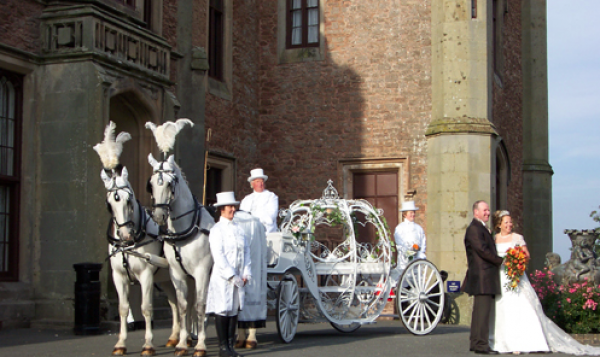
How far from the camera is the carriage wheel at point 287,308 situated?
10.3 meters

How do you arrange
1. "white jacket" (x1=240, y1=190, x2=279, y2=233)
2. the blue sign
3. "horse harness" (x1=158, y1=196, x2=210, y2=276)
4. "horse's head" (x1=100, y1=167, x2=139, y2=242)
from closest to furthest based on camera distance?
"horse's head" (x1=100, y1=167, x2=139, y2=242), "horse harness" (x1=158, y1=196, x2=210, y2=276), "white jacket" (x1=240, y1=190, x2=279, y2=233), the blue sign

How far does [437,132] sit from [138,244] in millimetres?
10785

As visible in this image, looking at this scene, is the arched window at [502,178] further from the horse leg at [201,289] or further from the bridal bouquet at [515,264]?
the horse leg at [201,289]

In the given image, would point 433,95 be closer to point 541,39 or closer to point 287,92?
point 287,92

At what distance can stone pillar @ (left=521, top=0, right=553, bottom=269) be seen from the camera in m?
24.3

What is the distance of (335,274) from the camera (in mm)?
11805

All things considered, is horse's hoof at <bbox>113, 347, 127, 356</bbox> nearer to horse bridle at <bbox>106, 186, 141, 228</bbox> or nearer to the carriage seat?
horse bridle at <bbox>106, 186, 141, 228</bbox>

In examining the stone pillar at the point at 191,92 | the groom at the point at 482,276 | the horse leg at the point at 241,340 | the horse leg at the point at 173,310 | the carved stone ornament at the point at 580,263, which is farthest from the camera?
the stone pillar at the point at 191,92

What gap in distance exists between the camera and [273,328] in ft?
45.0

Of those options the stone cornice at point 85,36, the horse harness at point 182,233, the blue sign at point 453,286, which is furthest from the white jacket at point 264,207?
the blue sign at point 453,286

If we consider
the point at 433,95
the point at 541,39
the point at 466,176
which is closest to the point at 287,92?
the point at 433,95

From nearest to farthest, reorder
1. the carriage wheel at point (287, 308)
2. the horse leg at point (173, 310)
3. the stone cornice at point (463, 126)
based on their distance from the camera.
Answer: the horse leg at point (173, 310), the carriage wheel at point (287, 308), the stone cornice at point (463, 126)

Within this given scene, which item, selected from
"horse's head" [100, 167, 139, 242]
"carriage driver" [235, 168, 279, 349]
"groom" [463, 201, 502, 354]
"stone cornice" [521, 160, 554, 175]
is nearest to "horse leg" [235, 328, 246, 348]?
"carriage driver" [235, 168, 279, 349]

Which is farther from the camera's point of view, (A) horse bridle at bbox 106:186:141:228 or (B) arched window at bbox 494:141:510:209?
(B) arched window at bbox 494:141:510:209
